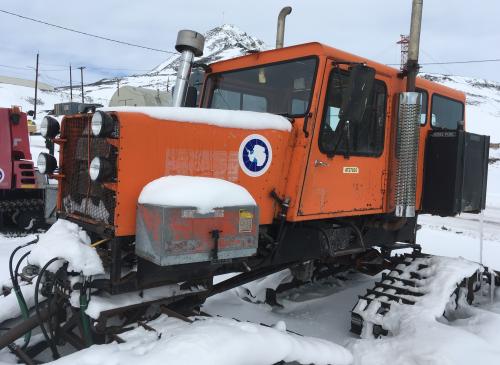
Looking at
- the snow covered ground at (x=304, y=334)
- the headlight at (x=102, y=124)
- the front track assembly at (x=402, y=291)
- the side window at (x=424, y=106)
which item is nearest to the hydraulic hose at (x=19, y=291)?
the snow covered ground at (x=304, y=334)

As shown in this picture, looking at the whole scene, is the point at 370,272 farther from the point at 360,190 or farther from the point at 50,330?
the point at 50,330

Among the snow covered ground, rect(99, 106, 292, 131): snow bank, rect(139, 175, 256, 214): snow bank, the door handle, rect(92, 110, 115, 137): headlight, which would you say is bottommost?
the snow covered ground

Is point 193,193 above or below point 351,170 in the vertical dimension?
below

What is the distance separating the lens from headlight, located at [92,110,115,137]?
9.96 ft

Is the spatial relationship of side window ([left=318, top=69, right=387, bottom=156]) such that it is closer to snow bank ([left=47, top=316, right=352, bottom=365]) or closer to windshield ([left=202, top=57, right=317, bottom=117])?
windshield ([left=202, top=57, right=317, bottom=117])

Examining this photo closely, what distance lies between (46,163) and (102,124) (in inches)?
41.9

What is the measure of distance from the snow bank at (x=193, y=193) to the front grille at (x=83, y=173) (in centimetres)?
31

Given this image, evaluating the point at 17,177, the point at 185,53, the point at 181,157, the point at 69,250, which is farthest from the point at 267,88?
the point at 17,177

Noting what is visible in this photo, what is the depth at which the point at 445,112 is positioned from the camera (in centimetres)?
556

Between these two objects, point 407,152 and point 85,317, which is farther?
point 407,152

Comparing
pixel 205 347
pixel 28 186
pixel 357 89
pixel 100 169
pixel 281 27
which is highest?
pixel 281 27

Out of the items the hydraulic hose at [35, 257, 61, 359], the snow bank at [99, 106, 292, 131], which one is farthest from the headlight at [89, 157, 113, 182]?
the hydraulic hose at [35, 257, 61, 359]

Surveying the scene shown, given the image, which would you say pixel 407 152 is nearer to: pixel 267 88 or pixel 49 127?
pixel 267 88

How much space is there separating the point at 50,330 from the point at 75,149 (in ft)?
4.58
